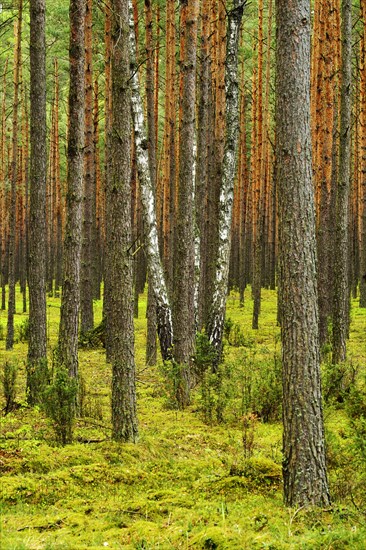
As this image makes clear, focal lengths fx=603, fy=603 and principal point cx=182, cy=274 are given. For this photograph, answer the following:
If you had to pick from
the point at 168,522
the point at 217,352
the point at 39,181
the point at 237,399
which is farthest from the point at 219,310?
the point at 168,522

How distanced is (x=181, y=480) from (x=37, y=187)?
4.90 metres

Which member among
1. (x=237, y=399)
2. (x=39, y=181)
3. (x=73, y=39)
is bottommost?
(x=237, y=399)

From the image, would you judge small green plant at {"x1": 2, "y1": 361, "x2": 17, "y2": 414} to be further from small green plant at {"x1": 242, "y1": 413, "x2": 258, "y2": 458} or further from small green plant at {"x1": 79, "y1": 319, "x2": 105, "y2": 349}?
small green plant at {"x1": 79, "y1": 319, "x2": 105, "y2": 349}

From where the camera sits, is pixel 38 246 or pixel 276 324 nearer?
pixel 38 246

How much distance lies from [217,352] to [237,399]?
51.6 inches

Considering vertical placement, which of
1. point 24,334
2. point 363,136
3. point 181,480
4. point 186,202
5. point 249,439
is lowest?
point 181,480

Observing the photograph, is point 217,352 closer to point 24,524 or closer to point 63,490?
point 63,490

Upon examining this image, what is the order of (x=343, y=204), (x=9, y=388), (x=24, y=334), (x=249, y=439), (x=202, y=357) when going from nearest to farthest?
(x=249, y=439) → (x=9, y=388) → (x=202, y=357) → (x=343, y=204) → (x=24, y=334)

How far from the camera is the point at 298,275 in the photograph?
13.3 feet

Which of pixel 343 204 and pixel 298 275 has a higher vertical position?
pixel 343 204

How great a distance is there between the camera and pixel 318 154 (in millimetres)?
15008

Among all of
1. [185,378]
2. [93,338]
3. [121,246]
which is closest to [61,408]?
[121,246]

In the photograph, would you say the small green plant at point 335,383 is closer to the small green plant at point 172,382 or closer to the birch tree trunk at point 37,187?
the small green plant at point 172,382

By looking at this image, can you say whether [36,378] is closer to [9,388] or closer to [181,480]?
[9,388]
